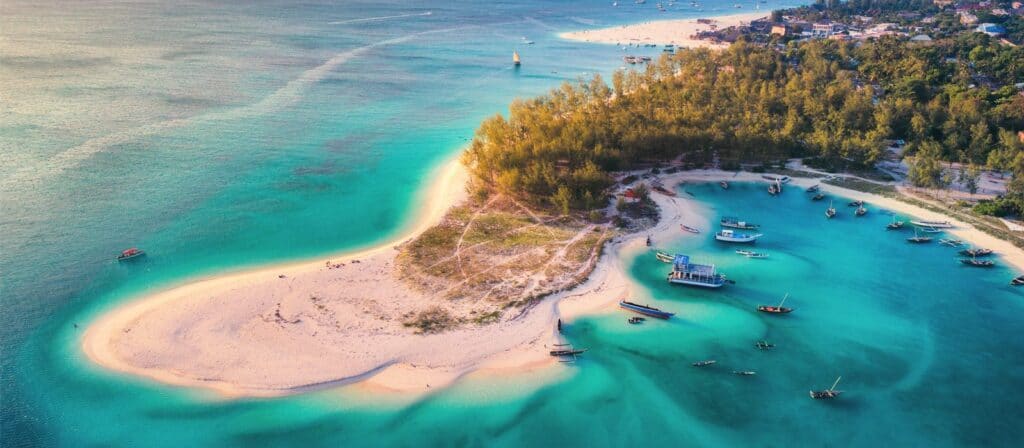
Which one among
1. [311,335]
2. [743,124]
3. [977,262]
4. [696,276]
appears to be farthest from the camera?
[743,124]

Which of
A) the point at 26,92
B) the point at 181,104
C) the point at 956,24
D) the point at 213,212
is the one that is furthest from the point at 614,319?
the point at 956,24

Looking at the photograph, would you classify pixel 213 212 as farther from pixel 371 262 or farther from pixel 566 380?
pixel 566 380

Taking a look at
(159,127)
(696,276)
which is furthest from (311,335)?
(159,127)

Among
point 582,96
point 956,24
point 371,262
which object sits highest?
point 956,24

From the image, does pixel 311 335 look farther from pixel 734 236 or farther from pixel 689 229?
pixel 734 236

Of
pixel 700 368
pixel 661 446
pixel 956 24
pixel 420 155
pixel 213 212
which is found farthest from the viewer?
pixel 956 24

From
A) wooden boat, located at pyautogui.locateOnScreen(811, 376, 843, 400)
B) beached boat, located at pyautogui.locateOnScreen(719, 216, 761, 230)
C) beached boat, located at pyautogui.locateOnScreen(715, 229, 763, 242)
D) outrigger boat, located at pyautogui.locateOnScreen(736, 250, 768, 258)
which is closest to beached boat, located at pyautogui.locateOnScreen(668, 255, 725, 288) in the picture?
outrigger boat, located at pyautogui.locateOnScreen(736, 250, 768, 258)

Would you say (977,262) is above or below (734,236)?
below
